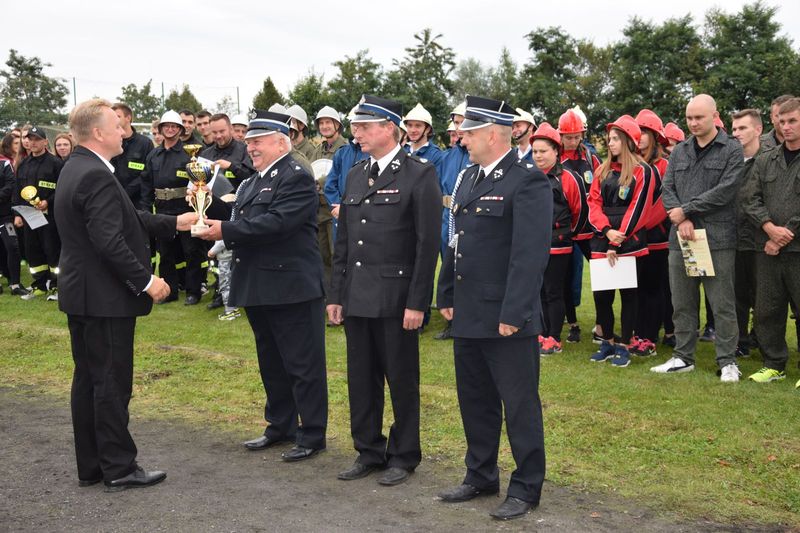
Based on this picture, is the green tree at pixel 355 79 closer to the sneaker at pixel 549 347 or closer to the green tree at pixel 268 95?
the green tree at pixel 268 95

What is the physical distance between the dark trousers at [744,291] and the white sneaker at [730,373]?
4.35 ft

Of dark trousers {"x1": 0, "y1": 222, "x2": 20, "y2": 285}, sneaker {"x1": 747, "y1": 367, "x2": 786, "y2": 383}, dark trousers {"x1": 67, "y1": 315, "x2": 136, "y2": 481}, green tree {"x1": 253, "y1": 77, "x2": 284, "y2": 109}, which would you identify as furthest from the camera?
green tree {"x1": 253, "y1": 77, "x2": 284, "y2": 109}

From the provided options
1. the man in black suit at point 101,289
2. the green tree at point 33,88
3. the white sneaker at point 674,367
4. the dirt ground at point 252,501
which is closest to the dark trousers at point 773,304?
the white sneaker at point 674,367

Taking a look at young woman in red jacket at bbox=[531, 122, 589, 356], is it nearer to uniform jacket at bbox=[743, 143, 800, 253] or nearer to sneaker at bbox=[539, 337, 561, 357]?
sneaker at bbox=[539, 337, 561, 357]

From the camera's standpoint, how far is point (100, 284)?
504 cm

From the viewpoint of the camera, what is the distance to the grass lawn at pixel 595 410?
503cm

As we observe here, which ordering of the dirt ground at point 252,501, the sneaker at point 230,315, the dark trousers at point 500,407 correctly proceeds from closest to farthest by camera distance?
the dirt ground at point 252,501, the dark trousers at point 500,407, the sneaker at point 230,315

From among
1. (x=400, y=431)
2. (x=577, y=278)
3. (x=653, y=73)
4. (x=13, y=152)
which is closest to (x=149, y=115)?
(x=653, y=73)

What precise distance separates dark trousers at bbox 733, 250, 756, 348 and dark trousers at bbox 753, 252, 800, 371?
1.02 m

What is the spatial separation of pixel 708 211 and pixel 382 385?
3.57 metres

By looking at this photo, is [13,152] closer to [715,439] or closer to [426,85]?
[715,439]

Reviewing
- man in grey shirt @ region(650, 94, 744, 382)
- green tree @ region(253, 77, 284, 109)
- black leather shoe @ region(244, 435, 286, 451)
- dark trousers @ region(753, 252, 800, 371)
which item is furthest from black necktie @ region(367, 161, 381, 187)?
green tree @ region(253, 77, 284, 109)

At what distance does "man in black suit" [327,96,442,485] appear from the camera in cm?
514

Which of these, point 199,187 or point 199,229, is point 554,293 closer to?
point 199,187
